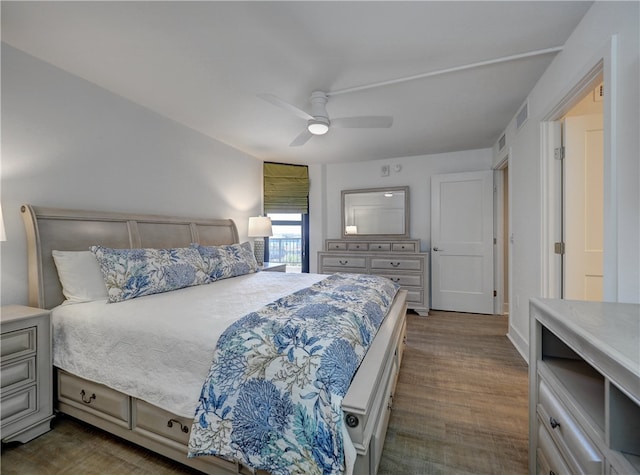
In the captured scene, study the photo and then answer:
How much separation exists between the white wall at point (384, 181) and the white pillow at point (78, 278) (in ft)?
11.2

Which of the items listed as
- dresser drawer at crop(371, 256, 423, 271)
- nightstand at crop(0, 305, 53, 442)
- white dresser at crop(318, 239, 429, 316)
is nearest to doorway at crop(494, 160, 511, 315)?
white dresser at crop(318, 239, 429, 316)

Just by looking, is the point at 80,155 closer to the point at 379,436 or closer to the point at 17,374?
the point at 17,374

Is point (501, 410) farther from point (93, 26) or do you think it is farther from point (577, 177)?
point (93, 26)

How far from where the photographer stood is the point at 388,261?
4.21 meters

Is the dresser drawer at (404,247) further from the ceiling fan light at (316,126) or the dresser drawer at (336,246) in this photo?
the ceiling fan light at (316,126)

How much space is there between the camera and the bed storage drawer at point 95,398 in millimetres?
1529

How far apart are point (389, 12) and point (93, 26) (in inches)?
69.4

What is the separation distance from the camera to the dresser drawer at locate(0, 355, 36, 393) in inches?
59.2

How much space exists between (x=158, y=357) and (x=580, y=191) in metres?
3.00

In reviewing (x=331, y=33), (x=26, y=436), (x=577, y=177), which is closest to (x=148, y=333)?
(x=26, y=436)

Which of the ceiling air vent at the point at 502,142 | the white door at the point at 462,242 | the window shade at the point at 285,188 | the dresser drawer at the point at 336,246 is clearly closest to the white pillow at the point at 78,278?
the window shade at the point at 285,188

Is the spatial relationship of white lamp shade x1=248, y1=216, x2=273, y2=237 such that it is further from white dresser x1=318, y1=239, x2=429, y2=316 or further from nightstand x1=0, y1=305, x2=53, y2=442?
nightstand x1=0, y1=305, x2=53, y2=442

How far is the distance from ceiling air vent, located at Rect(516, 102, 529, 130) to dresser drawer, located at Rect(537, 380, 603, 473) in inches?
95.9

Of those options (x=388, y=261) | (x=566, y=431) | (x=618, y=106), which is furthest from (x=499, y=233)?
(x=566, y=431)
